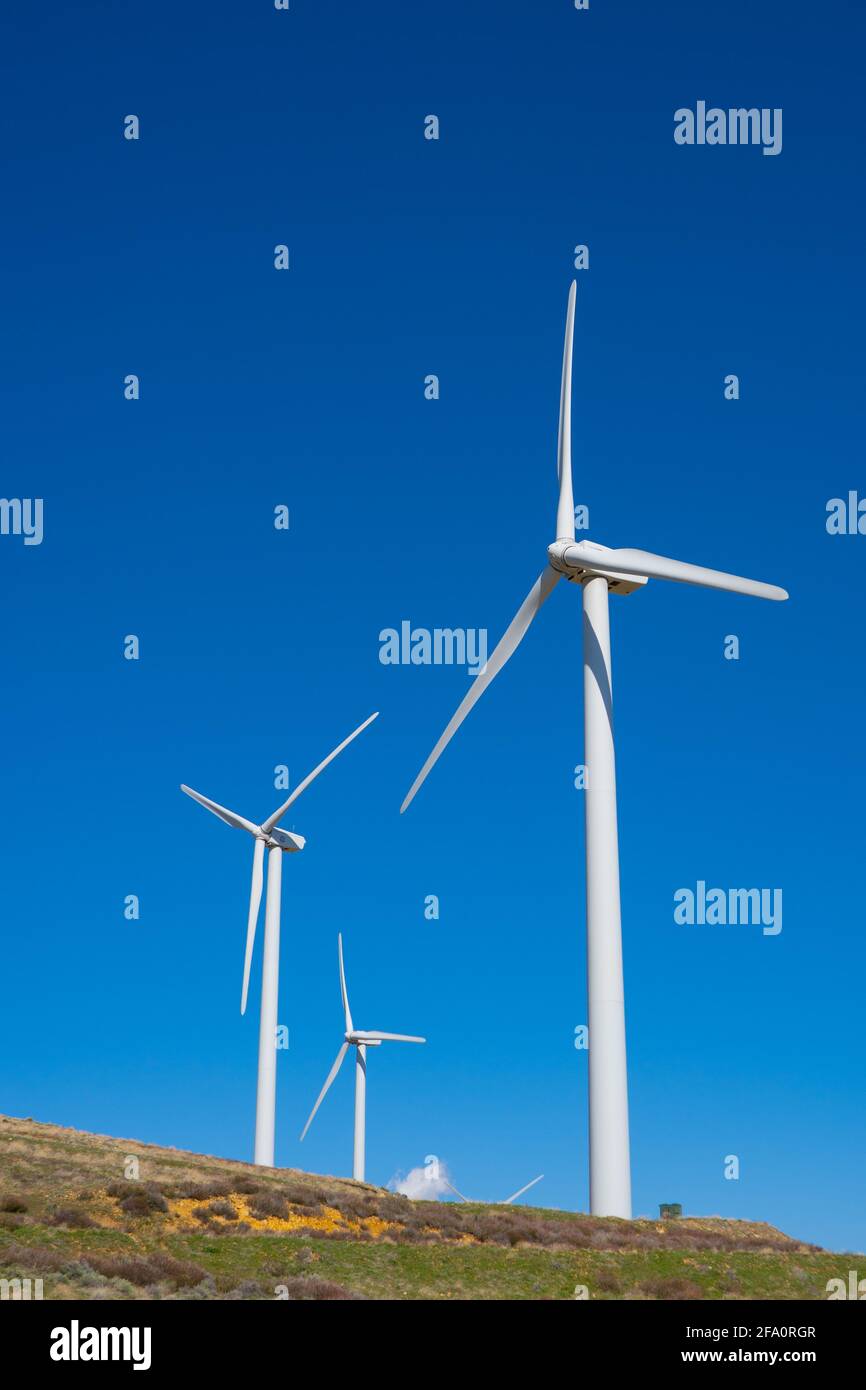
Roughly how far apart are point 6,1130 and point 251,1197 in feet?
69.7

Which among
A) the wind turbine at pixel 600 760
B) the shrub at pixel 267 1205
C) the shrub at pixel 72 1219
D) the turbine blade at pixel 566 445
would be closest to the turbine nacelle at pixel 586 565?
the wind turbine at pixel 600 760

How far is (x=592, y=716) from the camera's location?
49.8m

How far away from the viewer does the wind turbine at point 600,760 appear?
151 feet

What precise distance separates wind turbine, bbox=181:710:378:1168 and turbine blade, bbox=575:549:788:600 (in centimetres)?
3445

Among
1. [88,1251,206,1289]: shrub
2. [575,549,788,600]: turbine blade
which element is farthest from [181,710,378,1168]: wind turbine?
[88,1251,206,1289]: shrub

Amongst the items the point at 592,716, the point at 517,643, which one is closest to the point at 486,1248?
the point at 592,716

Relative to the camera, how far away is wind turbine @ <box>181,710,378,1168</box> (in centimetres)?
7919

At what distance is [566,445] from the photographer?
56.7 meters

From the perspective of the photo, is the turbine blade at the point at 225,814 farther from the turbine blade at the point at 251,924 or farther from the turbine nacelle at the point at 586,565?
the turbine nacelle at the point at 586,565

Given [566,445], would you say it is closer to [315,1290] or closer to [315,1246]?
[315,1246]

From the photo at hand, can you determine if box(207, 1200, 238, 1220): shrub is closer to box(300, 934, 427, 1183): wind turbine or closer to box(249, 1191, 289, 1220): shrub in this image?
box(249, 1191, 289, 1220): shrub

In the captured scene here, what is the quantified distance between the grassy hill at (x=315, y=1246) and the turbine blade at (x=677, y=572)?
2095 centimetres

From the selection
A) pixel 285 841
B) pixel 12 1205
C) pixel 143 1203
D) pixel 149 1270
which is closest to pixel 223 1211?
pixel 143 1203

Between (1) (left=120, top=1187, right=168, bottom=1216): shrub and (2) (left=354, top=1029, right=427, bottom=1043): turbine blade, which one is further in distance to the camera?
(2) (left=354, top=1029, right=427, bottom=1043): turbine blade
